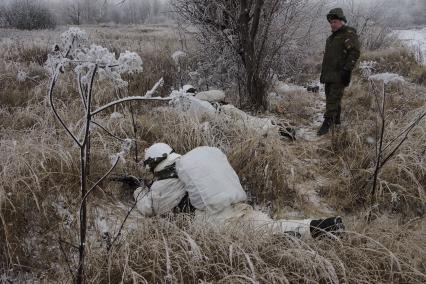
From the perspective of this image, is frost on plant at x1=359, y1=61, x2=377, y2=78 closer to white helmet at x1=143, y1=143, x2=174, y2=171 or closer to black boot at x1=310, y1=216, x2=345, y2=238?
black boot at x1=310, y1=216, x2=345, y2=238

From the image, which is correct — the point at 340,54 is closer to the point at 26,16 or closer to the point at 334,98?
the point at 334,98

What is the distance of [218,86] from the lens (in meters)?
7.14

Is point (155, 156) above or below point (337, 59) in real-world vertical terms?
below

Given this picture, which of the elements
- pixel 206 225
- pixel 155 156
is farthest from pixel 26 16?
pixel 206 225

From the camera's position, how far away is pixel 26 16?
2073cm

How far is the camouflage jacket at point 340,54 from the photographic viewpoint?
16.1ft

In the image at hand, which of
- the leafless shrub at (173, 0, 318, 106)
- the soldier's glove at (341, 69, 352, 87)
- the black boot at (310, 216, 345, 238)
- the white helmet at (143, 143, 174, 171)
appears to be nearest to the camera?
the black boot at (310, 216, 345, 238)

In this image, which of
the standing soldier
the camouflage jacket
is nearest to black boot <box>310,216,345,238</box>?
the standing soldier

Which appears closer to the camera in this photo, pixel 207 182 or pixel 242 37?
pixel 207 182

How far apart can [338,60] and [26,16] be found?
19962mm

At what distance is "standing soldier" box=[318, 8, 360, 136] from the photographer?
491 centimetres

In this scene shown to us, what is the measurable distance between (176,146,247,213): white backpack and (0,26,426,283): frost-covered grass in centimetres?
32

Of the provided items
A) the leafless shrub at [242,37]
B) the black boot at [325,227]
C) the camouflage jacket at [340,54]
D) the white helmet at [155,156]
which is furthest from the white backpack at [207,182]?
the leafless shrub at [242,37]

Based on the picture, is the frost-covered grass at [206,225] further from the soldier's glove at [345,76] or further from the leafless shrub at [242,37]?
the leafless shrub at [242,37]
